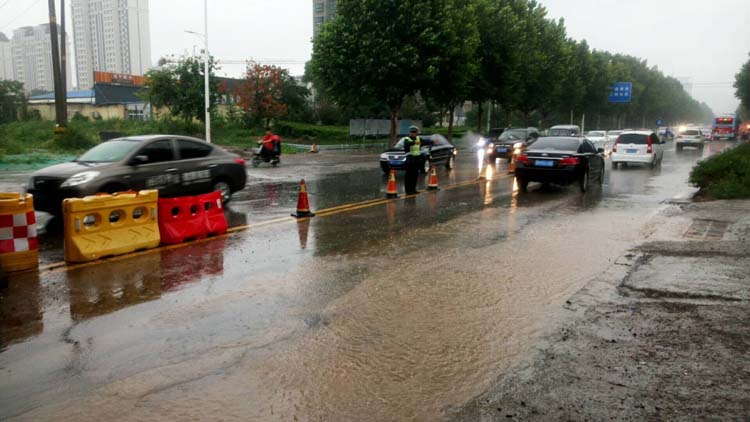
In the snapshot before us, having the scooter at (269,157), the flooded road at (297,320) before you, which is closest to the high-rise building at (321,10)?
the scooter at (269,157)

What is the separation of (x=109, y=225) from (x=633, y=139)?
23.4 meters

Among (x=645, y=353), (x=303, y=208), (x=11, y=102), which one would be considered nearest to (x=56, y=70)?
(x=303, y=208)

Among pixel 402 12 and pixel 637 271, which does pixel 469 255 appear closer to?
pixel 637 271

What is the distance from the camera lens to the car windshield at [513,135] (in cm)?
3044

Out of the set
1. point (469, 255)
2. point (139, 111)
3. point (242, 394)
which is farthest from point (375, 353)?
point (139, 111)

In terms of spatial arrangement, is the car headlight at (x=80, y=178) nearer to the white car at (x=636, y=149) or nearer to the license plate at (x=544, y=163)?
the license plate at (x=544, y=163)

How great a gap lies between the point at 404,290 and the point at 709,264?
13.9ft

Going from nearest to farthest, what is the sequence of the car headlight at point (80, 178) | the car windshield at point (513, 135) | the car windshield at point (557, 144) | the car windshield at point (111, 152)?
the car headlight at point (80, 178), the car windshield at point (111, 152), the car windshield at point (557, 144), the car windshield at point (513, 135)

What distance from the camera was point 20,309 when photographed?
5.82 m

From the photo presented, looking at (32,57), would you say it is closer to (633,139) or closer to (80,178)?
(633,139)

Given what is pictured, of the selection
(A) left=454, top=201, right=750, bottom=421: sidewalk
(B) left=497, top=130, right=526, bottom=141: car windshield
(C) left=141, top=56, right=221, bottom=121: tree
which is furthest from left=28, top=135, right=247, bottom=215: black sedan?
(C) left=141, top=56, right=221, bottom=121: tree

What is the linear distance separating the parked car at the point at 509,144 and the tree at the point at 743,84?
187ft

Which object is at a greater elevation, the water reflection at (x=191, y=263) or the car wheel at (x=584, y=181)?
the car wheel at (x=584, y=181)

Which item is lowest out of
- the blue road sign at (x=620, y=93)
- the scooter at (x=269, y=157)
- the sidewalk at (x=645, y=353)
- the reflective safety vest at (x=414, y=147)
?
the sidewalk at (x=645, y=353)
